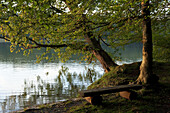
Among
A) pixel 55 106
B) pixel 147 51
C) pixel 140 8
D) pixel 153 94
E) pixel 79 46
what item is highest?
pixel 140 8

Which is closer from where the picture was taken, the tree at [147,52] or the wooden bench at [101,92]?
the wooden bench at [101,92]

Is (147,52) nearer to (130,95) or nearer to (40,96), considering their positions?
(130,95)

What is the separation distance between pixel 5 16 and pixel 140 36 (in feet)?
31.1

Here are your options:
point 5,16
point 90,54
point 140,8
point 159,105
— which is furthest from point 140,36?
point 5,16

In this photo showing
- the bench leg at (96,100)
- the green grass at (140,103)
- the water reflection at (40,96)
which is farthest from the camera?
the water reflection at (40,96)

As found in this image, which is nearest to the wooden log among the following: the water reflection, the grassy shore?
the grassy shore

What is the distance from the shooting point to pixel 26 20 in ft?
32.7

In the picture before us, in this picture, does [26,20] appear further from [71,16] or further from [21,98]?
[21,98]

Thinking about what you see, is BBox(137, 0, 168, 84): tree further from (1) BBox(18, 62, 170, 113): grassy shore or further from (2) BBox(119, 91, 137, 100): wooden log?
(2) BBox(119, 91, 137, 100): wooden log

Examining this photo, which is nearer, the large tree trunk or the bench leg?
the bench leg

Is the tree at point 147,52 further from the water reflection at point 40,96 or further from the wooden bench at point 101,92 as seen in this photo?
the water reflection at point 40,96

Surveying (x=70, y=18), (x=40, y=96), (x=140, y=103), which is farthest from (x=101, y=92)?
(x=40, y=96)

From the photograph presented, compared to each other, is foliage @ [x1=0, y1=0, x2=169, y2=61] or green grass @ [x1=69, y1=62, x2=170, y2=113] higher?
foliage @ [x1=0, y1=0, x2=169, y2=61]

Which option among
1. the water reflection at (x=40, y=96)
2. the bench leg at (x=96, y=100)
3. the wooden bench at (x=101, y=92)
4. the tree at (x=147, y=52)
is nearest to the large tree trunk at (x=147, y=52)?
the tree at (x=147, y=52)
